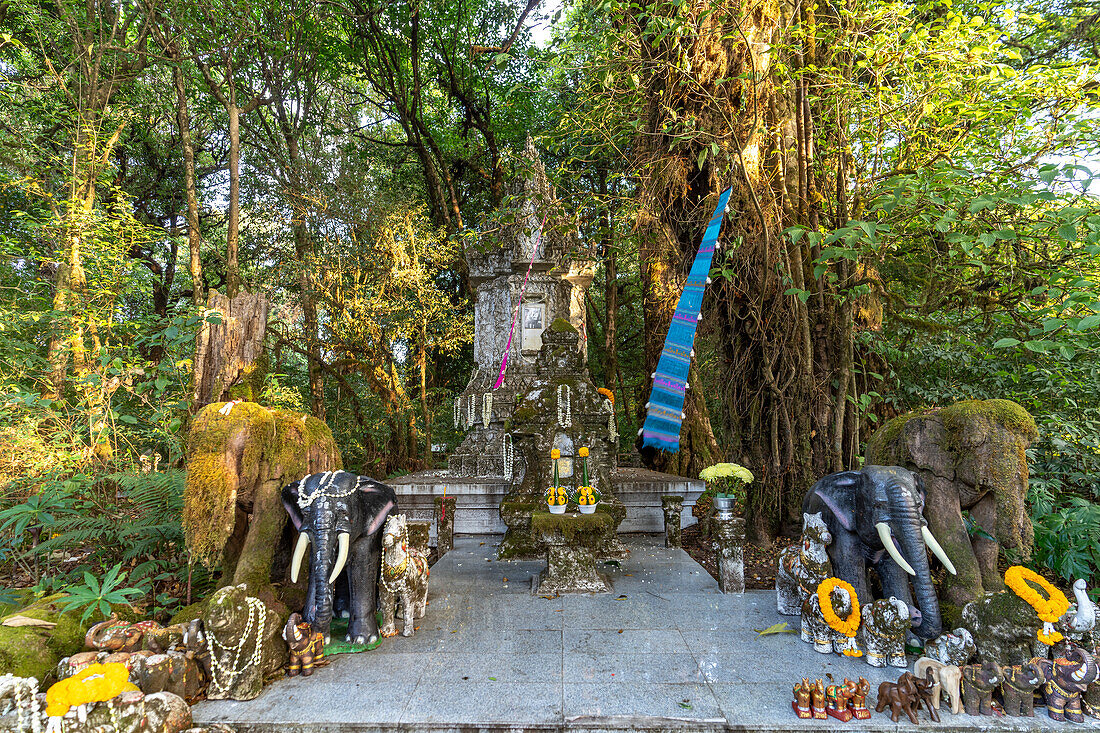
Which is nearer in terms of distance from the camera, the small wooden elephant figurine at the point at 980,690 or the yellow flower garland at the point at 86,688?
the yellow flower garland at the point at 86,688

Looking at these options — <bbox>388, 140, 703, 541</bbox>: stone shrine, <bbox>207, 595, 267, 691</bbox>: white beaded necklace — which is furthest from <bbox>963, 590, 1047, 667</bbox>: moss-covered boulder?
<bbox>207, 595, 267, 691</bbox>: white beaded necklace

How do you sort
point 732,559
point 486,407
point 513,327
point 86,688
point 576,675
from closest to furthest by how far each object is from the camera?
point 86,688 < point 576,675 < point 732,559 < point 486,407 < point 513,327

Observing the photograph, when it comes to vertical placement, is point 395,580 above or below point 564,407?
below

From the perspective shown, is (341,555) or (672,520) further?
(672,520)

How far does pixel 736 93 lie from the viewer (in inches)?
248

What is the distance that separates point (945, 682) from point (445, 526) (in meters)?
5.68

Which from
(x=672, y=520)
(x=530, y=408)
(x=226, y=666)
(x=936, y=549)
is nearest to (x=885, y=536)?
(x=936, y=549)

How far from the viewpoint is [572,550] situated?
539 cm

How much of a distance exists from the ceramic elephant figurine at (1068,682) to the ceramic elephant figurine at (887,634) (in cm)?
71

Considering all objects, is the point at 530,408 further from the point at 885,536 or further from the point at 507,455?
the point at 885,536

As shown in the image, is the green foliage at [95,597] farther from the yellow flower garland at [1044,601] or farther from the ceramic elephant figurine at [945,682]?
the yellow flower garland at [1044,601]

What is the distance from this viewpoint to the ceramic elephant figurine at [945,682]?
2926 millimetres

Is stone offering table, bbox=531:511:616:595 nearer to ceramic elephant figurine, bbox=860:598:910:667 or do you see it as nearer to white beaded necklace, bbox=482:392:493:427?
ceramic elephant figurine, bbox=860:598:910:667

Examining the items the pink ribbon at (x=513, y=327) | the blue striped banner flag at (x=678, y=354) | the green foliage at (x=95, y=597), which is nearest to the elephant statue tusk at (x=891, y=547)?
the blue striped banner flag at (x=678, y=354)
